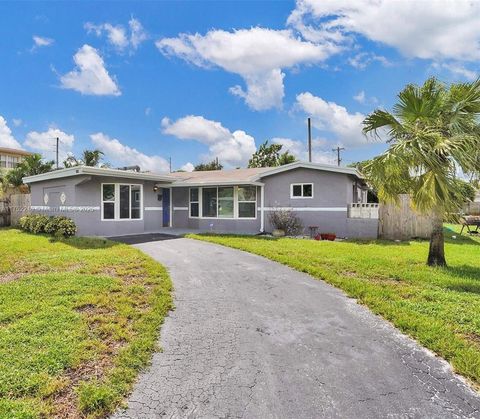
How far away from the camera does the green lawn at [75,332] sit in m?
2.82

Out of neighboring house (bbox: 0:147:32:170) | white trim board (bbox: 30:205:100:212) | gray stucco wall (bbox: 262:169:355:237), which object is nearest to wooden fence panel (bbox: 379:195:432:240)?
gray stucco wall (bbox: 262:169:355:237)

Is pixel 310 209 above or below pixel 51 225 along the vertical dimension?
above

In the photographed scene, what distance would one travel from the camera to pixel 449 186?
740 cm

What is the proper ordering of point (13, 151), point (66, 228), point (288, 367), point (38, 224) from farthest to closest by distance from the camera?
1. point (13, 151)
2. point (38, 224)
3. point (66, 228)
4. point (288, 367)

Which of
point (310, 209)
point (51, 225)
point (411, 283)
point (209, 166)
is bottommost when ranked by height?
point (411, 283)

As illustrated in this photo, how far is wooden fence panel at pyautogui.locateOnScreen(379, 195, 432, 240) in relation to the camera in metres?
13.9

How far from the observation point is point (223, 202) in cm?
1662

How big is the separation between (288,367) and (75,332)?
2.66 m

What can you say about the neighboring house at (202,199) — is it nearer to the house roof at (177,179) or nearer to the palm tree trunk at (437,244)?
the house roof at (177,179)

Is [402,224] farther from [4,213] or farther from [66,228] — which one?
[4,213]

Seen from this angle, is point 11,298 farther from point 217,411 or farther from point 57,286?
point 217,411

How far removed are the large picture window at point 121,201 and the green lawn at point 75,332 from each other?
622cm

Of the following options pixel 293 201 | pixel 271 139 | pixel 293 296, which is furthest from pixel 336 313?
pixel 271 139

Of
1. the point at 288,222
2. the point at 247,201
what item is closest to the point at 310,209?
the point at 288,222
